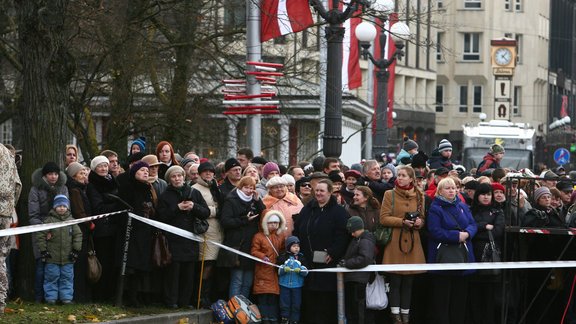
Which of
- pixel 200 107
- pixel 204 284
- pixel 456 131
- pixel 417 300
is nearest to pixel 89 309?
pixel 204 284

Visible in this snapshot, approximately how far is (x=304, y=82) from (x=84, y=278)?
1338 centimetres

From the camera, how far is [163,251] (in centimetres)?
1541

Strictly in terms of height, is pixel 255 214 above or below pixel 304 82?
below

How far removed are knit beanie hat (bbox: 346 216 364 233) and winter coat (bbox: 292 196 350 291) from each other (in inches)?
5.7

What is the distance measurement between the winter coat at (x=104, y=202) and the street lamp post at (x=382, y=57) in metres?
9.39

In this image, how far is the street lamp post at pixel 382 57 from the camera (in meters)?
28.1

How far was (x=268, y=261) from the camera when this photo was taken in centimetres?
1591

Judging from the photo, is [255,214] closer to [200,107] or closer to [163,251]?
[163,251]

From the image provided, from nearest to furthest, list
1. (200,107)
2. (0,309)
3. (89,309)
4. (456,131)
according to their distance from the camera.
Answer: (0,309)
(89,309)
(200,107)
(456,131)

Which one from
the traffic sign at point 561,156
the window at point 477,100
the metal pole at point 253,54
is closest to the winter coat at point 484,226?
the metal pole at point 253,54

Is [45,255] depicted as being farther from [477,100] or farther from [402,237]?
[477,100]

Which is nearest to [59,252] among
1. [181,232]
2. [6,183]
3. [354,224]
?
[181,232]

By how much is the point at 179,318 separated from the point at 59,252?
141 cm

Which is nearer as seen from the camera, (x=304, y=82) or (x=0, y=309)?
(x=0, y=309)
